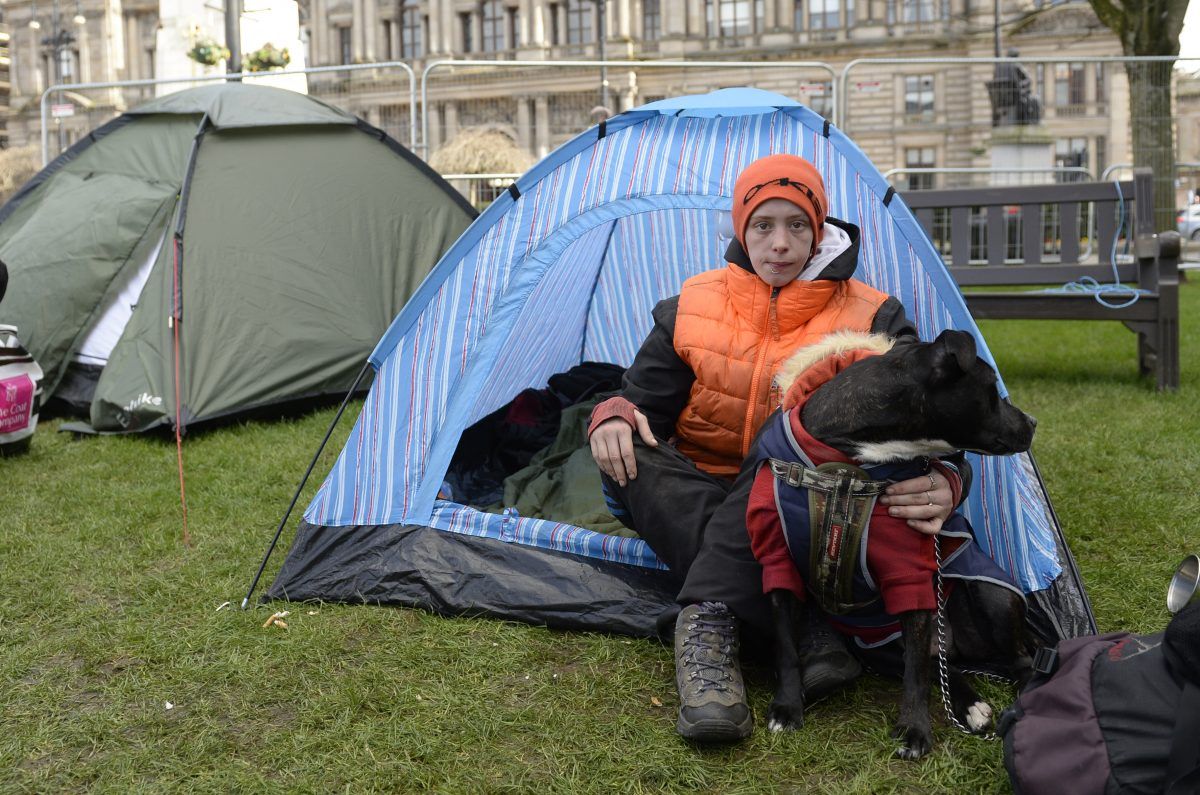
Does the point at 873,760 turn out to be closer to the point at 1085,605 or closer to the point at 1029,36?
the point at 1085,605

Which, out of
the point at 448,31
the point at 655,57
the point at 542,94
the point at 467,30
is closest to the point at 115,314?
the point at 542,94

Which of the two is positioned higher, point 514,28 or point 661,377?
point 514,28

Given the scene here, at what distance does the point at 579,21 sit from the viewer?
4428 centimetres

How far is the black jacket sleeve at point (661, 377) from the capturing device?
2.88m

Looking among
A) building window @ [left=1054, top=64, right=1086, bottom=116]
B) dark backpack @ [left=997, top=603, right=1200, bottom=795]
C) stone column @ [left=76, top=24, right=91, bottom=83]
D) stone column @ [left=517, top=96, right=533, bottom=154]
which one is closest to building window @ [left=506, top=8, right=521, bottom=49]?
stone column @ [left=517, top=96, right=533, bottom=154]

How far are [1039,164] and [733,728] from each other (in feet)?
54.1

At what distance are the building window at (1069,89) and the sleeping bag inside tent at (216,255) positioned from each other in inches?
922

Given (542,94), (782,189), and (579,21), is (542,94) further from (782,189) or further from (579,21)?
(782,189)

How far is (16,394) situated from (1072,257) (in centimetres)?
594

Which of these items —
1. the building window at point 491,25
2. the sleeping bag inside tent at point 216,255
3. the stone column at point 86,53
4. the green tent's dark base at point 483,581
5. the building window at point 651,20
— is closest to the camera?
the green tent's dark base at point 483,581

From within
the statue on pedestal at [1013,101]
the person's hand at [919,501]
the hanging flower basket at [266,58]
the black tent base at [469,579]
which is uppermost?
the hanging flower basket at [266,58]

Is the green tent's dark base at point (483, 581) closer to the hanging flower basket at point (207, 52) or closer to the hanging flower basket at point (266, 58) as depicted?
the hanging flower basket at point (266, 58)

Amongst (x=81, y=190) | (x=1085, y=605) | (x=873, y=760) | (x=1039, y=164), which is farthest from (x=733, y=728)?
(x=1039, y=164)

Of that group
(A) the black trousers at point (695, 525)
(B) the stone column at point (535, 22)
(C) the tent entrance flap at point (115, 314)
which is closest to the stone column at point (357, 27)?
(B) the stone column at point (535, 22)
